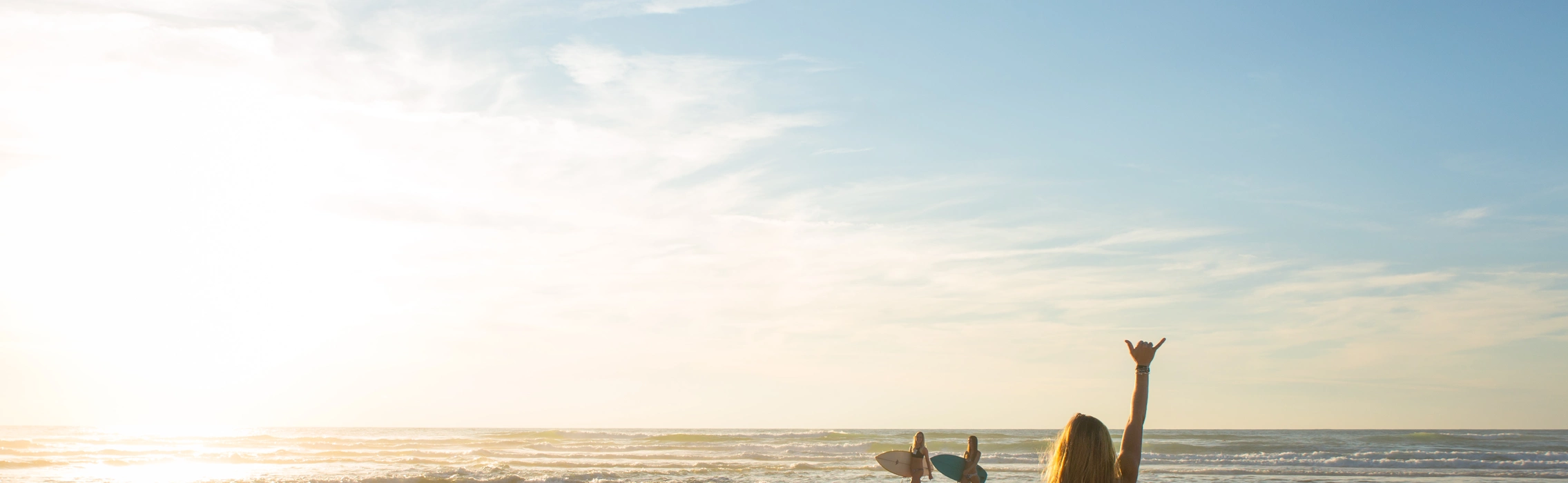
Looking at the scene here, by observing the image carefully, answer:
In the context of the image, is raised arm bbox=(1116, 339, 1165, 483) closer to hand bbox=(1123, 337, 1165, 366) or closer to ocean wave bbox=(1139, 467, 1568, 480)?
hand bbox=(1123, 337, 1165, 366)

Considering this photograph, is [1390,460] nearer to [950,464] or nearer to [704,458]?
[704,458]

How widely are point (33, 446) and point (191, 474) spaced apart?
18.2 m

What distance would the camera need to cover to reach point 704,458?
29953 mm

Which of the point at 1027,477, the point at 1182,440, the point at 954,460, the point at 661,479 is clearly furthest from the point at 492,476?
the point at 1182,440

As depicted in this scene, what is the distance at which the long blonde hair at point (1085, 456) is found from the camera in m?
3.06

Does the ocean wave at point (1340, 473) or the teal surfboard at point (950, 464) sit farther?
the ocean wave at point (1340, 473)

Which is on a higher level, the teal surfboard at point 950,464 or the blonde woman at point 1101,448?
the blonde woman at point 1101,448

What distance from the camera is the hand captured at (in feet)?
10.4

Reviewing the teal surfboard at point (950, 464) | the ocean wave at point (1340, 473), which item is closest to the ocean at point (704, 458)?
the ocean wave at point (1340, 473)

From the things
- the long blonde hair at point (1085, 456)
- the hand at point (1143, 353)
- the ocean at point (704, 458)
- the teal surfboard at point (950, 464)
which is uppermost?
the hand at point (1143, 353)

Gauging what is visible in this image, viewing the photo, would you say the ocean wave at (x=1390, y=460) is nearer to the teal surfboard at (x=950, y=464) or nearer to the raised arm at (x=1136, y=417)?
the teal surfboard at (x=950, y=464)

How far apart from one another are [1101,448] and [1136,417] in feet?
0.69

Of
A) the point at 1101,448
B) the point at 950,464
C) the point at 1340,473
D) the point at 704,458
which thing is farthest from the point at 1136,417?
the point at 704,458

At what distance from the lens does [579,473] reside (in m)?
21.8
